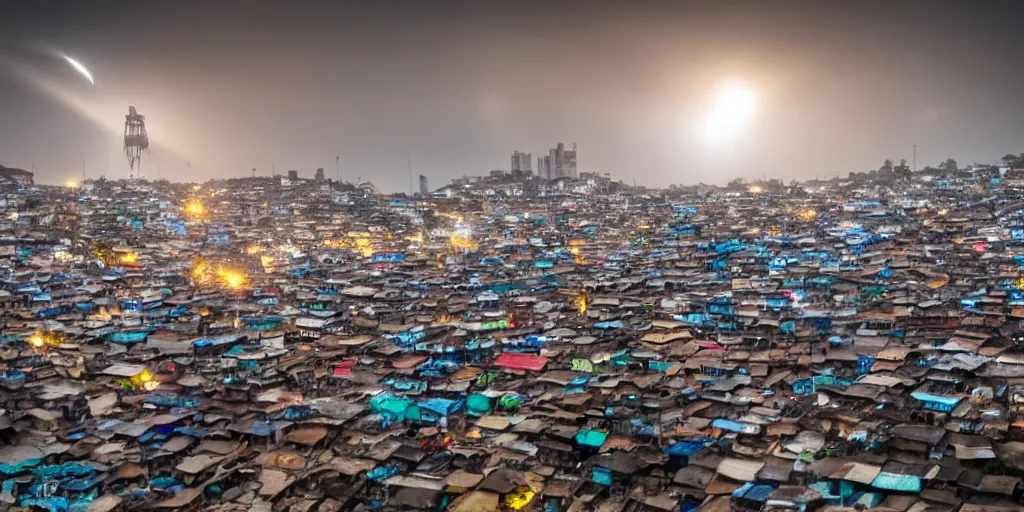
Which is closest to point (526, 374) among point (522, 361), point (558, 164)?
point (522, 361)

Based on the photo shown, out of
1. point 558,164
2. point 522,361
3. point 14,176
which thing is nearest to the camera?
point 522,361

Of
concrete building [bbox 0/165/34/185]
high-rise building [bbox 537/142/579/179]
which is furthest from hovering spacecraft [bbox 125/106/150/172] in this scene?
high-rise building [bbox 537/142/579/179]

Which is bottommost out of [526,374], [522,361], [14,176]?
[526,374]

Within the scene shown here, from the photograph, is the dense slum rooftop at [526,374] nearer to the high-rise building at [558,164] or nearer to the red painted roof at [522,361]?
the red painted roof at [522,361]

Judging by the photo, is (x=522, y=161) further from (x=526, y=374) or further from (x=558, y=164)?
(x=526, y=374)

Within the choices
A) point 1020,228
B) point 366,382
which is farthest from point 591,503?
point 1020,228

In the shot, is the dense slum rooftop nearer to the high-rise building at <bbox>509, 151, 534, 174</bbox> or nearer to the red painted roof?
the red painted roof
